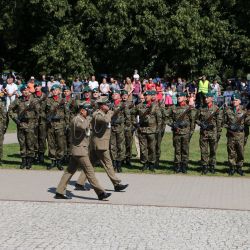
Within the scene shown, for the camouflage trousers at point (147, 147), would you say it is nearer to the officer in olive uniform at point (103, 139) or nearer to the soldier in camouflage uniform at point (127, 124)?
the soldier in camouflage uniform at point (127, 124)

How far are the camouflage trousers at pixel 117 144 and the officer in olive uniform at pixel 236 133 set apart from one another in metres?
2.53

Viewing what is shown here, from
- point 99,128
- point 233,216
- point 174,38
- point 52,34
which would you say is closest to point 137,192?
point 99,128

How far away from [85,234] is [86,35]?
89.7 ft

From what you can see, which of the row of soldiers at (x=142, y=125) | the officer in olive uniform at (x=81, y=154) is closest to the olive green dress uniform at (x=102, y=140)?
the officer in olive uniform at (x=81, y=154)

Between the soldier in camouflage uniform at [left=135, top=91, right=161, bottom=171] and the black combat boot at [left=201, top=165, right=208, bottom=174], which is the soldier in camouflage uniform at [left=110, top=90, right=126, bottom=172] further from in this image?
the black combat boot at [left=201, top=165, right=208, bottom=174]

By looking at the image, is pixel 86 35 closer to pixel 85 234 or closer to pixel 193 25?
pixel 193 25

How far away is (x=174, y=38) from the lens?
34.1m

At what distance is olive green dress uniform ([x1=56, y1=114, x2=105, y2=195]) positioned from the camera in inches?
481

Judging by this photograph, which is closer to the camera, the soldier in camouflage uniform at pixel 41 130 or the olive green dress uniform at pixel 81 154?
the olive green dress uniform at pixel 81 154

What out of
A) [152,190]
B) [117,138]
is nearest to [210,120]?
[117,138]

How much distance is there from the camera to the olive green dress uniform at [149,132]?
1593 centimetres

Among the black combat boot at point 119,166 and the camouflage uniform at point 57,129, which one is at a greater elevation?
the camouflage uniform at point 57,129

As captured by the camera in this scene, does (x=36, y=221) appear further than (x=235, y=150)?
No

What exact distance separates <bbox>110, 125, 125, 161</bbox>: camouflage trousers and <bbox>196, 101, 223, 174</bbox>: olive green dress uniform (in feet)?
6.23
